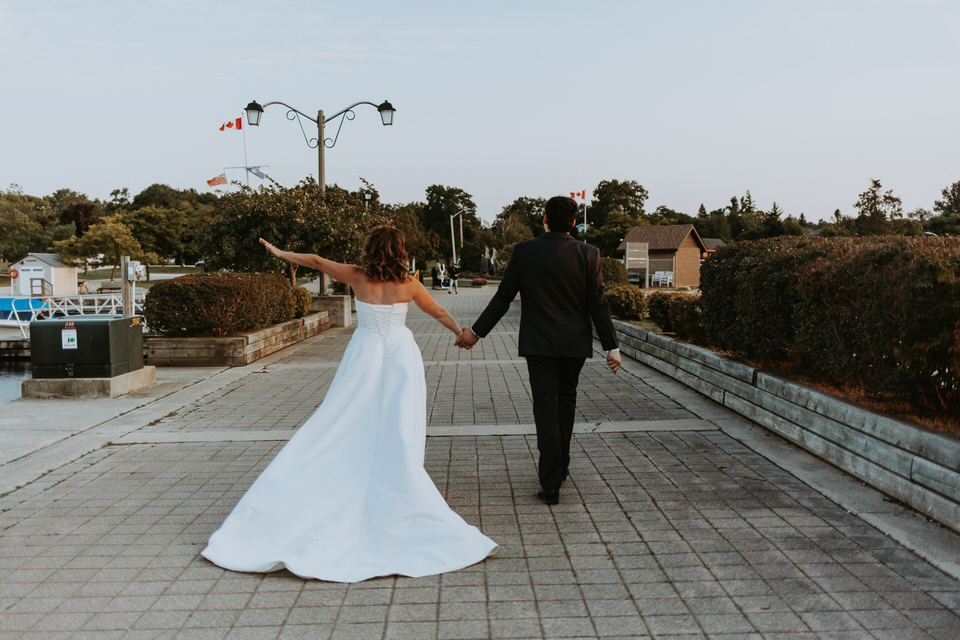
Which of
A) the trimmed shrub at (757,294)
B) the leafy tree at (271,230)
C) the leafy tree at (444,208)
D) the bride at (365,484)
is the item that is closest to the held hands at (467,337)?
the bride at (365,484)

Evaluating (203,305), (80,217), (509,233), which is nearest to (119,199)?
(80,217)

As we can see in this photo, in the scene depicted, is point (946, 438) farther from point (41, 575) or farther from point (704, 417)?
point (41, 575)

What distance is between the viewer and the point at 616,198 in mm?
108250

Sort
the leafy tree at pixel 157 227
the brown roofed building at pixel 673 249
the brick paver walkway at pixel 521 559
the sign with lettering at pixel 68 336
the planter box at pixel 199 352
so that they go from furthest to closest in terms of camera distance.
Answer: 1. the leafy tree at pixel 157 227
2. the brown roofed building at pixel 673 249
3. the planter box at pixel 199 352
4. the sign with lettering at pixel 68 336
5. the brick paver walkway at pixel 521 559

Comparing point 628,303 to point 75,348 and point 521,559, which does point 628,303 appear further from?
point 521,559

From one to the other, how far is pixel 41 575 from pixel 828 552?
4.26 meters

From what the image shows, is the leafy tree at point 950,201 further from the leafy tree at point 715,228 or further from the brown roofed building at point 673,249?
the brown roofed building at point 673,249

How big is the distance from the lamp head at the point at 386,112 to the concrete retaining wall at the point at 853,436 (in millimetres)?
12693

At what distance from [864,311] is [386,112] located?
609 inches

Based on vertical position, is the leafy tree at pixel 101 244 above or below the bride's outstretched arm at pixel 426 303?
above

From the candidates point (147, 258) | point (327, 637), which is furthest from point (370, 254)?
point (147, 258)

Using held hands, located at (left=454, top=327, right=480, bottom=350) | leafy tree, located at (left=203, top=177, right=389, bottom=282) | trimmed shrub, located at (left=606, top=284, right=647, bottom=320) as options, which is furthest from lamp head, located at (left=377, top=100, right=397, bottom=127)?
held hands, located at (left=454, top=327, right=480, bottom=350)

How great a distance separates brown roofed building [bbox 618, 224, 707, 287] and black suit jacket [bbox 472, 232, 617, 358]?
60.5 metres

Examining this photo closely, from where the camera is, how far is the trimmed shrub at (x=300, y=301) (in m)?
17.2
